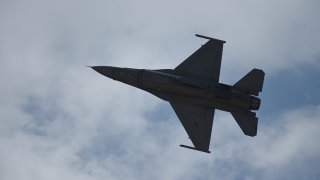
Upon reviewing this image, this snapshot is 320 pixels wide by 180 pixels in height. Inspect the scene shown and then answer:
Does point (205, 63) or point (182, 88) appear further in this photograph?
Answer: point (205, 63)

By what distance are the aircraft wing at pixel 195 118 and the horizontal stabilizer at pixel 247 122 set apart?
8.48 ft

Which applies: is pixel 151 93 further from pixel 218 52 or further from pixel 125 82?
pixel 218 52

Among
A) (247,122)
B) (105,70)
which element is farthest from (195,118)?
(105,70)

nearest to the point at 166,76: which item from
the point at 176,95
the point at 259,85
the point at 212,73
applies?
the point at 176,95

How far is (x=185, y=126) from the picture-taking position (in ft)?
130

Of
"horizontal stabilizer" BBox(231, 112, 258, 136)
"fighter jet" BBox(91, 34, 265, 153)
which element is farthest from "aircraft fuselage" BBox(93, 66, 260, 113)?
"horizontal stabilizer" BBox(231, 112, 258, 136)

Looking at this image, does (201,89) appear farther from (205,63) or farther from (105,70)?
(105,70)

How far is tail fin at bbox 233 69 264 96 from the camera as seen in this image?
3959 cm

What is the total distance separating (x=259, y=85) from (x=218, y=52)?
5154mm

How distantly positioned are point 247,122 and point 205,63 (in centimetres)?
708

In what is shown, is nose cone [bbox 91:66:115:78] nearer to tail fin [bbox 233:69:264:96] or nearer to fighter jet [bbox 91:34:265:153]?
fighter jet [bbox 91:34:265:153]

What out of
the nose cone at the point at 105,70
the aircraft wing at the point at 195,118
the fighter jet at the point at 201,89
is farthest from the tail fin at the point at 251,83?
the nose cone at the point at 105,70

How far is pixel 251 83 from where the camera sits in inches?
1561

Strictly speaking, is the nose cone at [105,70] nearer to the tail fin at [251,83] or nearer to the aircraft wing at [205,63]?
the aircraft wing at [205,63]
